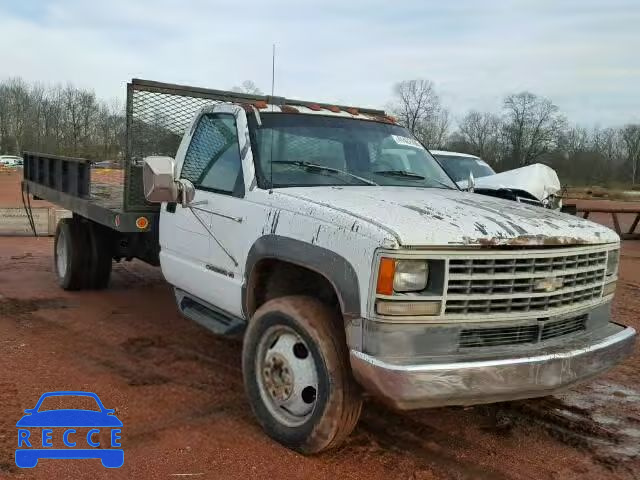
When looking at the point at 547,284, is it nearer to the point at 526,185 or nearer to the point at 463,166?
the point at 526,185

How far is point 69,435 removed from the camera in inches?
154

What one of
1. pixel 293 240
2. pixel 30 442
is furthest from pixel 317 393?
pixel 30 442

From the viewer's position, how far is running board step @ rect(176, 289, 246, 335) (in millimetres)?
4554

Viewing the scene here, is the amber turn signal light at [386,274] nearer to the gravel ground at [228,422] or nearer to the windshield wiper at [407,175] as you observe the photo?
the gravel ground at [228,422]

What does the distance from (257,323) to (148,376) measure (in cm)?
152

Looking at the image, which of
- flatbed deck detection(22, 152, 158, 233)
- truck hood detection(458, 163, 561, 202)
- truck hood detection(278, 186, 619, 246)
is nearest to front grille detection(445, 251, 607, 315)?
truck hood detection(278, 186, 619, 246)

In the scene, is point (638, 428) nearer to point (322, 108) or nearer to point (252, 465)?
point (252, 465)

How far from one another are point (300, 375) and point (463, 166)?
982cm

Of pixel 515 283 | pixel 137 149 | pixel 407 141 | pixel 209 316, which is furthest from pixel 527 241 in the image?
pixel 137 149

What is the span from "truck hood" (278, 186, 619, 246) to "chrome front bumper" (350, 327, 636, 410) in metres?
0.61

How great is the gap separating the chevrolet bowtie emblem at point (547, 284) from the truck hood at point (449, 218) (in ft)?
0.68

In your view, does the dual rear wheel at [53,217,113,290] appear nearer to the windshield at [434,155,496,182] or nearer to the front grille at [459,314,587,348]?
the front grille at [459,314,587,348]

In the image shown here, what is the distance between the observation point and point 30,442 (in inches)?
149

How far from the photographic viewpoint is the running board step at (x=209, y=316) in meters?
4.55
